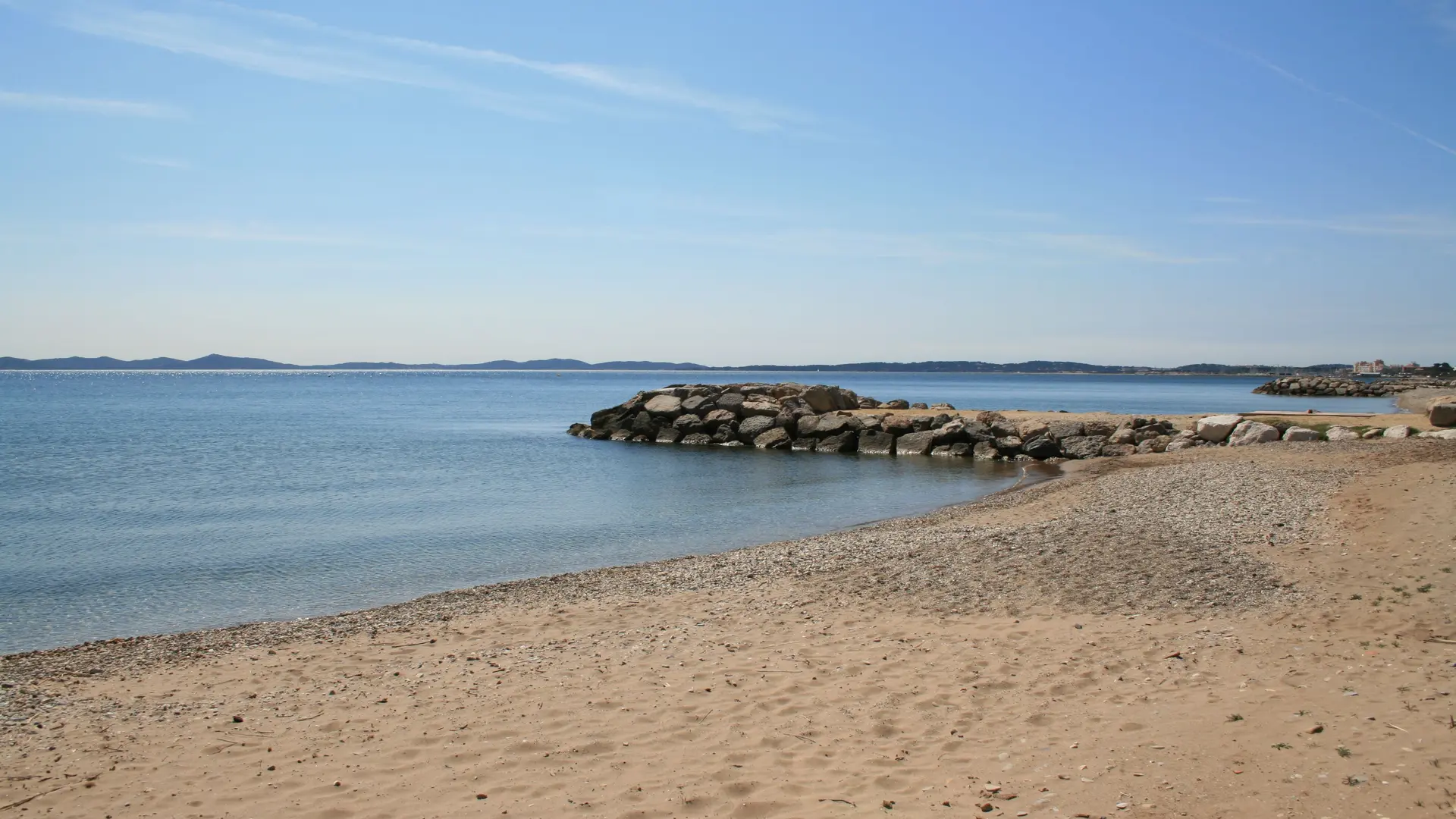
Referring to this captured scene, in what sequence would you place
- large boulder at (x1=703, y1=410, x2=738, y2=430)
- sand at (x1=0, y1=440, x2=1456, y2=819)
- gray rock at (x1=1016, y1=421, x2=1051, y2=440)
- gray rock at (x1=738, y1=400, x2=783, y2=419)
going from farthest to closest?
large boulder at (x1=703, y1=410, x2=738, y2=430)
gray rock at (x1=738, y1=400, x2=783, y2=419)
gray rock at (x1=1016, y1=421, x2=1051, y2=440)
sand at (x1=0, y1=440, x2=1456, y2=819)

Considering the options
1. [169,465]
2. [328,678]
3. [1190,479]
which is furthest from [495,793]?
[169,465]

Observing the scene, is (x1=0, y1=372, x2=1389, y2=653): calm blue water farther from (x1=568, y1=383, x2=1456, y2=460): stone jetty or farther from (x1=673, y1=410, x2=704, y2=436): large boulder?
(x1=673, y1=410, x2=704, y2=436): large boulder

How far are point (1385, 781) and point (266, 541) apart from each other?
59.6 ft

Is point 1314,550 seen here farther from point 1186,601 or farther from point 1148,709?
point 1148,709

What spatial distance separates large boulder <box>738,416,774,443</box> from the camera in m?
41.0

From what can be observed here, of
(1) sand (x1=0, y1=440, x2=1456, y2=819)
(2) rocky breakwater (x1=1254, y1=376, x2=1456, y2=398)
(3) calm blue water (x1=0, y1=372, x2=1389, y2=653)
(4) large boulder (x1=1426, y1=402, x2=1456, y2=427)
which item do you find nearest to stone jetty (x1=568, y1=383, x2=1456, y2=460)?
(3) calm blue water (x1=0, y1=372, x2=1389, y2=653)

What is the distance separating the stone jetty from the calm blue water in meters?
1.80

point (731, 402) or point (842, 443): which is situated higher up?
point (731, 402)

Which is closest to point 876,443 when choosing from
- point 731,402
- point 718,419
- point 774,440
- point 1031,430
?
point 774,440

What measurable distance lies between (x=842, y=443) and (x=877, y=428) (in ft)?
→ 5.01

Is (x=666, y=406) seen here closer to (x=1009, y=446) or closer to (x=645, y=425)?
(x=645, y=425)

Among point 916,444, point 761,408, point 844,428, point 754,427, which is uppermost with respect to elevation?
point 761,408

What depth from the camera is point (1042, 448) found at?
3381 centimetres

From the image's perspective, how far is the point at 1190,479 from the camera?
2097 centimetres
